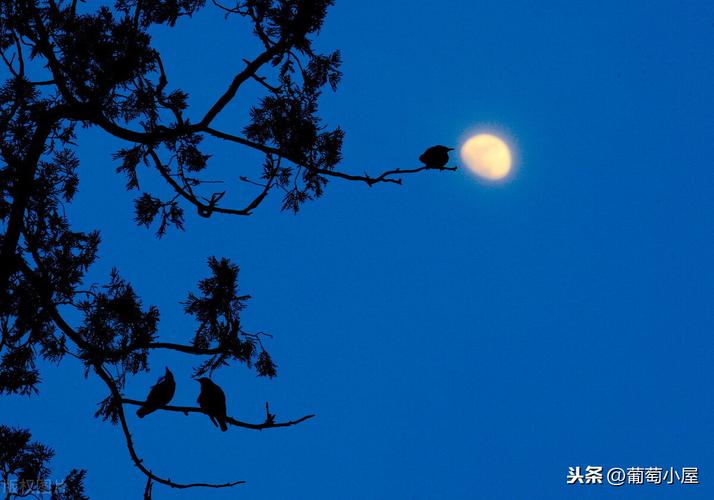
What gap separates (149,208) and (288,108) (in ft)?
5.82

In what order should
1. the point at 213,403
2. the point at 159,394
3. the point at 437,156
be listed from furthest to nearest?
the point at 437,156 → the point at 159,394 → the point at 213,403

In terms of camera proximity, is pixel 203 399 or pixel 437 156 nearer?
pixel 203 399

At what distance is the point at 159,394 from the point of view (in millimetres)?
4277

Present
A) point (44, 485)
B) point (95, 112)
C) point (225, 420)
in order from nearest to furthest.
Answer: point (225, 420) < point (95, 112) < point (44, 485)

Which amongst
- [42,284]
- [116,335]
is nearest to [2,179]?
[42,284]

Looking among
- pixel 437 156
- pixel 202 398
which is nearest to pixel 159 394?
pixel 202 398

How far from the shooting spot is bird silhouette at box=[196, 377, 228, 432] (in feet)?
12.7

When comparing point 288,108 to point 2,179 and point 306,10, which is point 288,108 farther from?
point 2,179

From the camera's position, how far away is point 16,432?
203 inches

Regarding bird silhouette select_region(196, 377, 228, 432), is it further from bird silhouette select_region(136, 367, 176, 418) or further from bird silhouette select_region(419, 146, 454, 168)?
bird silhouette select_region(419, 146, 454, 168)

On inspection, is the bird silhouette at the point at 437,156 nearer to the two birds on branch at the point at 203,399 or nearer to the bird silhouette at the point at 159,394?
the two birds on branch at the point at 203,399

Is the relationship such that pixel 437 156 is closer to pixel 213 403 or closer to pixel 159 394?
pixel 213 403

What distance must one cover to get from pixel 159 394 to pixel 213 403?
0.64 metres

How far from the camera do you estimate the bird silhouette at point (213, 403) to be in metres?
3.86
